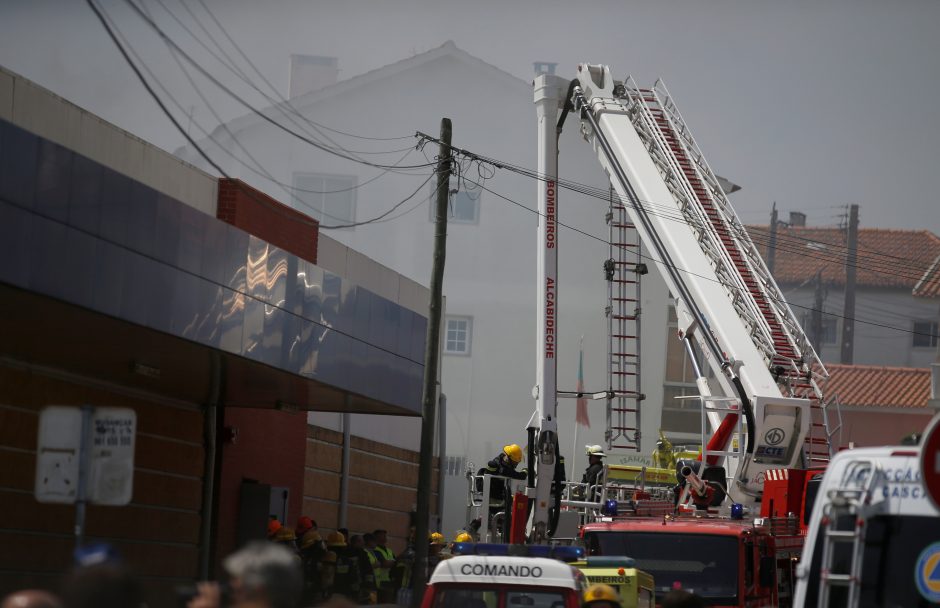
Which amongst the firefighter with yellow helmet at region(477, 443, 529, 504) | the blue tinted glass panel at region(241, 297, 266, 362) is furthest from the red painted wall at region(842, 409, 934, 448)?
the blue tinted glass panel at region(241, 297, 266, 362)

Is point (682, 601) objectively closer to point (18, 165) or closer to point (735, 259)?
point (18, 165)

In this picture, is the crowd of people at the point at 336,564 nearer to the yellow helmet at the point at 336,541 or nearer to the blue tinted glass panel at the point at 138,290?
the yellow helmet at the point at 336,541

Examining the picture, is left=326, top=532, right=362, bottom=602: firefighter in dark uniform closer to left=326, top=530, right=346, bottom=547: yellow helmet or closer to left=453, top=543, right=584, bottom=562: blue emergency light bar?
left=326, top=530, right=346, bottom=547: yellow helmet

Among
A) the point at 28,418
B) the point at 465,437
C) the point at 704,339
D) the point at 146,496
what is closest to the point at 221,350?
the point at 28,418

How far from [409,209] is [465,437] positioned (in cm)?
807

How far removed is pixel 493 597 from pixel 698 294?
1138 centimetres

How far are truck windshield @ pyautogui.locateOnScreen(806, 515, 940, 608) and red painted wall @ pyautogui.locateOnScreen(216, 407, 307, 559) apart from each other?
15226 millimetres

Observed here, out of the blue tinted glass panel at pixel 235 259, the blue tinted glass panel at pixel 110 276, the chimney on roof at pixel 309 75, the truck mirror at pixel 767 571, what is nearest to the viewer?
the blue tinted glass panel at pixel 110 276

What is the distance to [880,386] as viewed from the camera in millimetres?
64750

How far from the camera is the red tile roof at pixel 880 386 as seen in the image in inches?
2514

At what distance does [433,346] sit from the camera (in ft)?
71.6

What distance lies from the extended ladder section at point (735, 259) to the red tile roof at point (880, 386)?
41999mm

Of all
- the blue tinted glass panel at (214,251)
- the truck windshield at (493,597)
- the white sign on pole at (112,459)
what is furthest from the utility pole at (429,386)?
the white sign on pole at (112,459)

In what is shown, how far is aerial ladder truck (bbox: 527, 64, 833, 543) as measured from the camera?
19.1 metres
